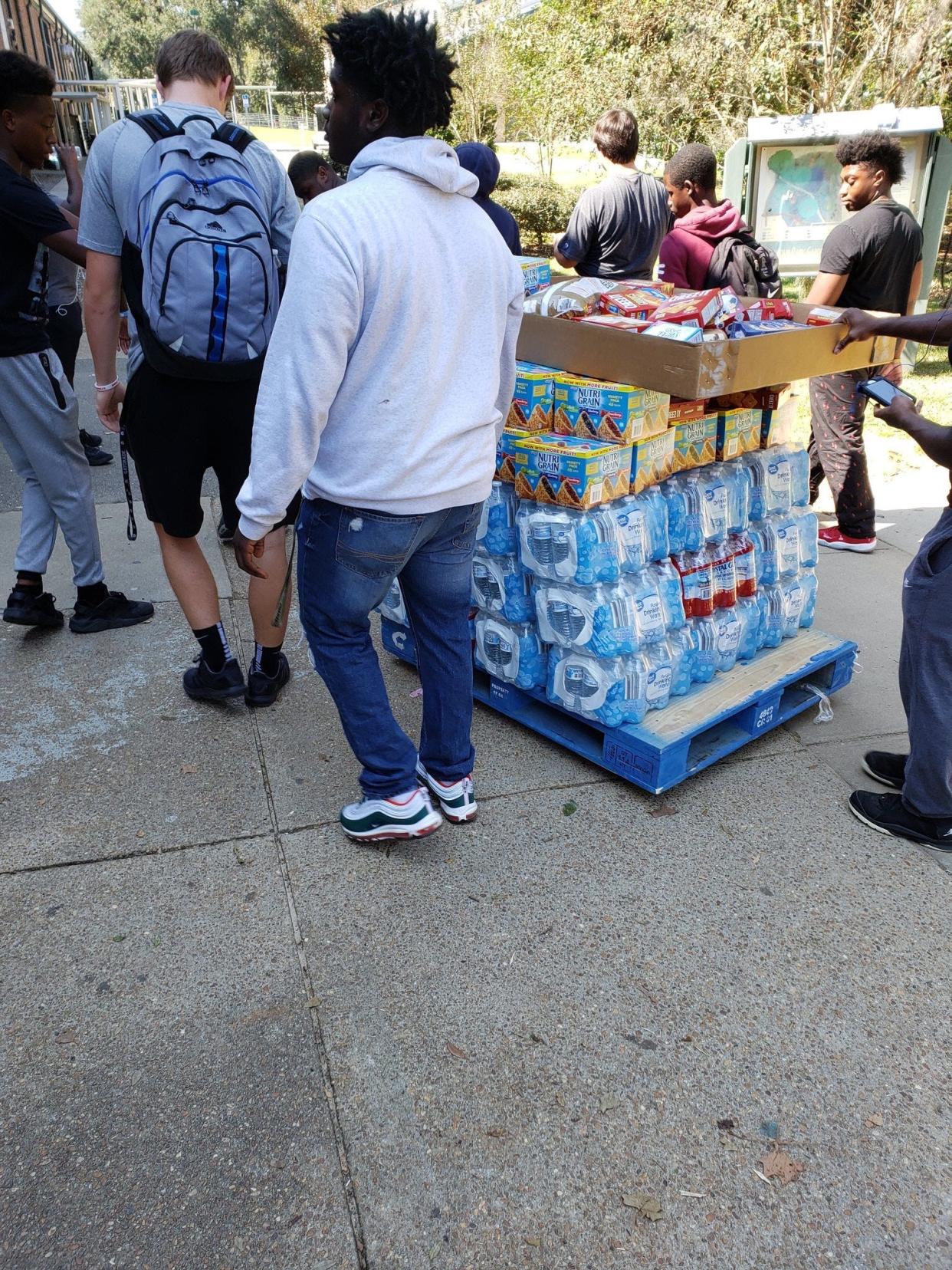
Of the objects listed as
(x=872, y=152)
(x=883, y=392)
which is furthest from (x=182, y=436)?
(x=872, y=152)

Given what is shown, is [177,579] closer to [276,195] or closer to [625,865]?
[276,195]

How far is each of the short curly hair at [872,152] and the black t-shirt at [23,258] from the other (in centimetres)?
358

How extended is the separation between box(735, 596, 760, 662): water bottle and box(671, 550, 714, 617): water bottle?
170 mm

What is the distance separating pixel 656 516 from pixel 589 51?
14.1 meters

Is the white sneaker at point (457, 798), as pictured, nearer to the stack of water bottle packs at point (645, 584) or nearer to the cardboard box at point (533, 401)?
the stack of water bottle packs at point (645, 584)

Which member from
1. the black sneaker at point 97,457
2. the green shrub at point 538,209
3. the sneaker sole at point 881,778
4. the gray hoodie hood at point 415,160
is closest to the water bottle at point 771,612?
the sneaker sole at point 881,778

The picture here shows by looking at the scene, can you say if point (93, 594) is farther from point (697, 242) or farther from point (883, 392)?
point (697, 242)

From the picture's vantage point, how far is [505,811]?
2.88 m

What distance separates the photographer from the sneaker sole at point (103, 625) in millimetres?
3955

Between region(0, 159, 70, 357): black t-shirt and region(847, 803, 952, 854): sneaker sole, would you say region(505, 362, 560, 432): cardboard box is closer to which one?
region(847, 803, 952, 854): sneaker sole

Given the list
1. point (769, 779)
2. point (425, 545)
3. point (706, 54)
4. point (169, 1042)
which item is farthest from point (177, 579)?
point (706, 54)

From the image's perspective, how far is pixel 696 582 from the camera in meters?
3.07

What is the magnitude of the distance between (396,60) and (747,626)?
2.07m

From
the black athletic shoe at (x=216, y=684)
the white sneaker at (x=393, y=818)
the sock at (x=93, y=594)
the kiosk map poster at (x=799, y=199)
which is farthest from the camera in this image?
the kiosk map poster at (x=799, y=199)
